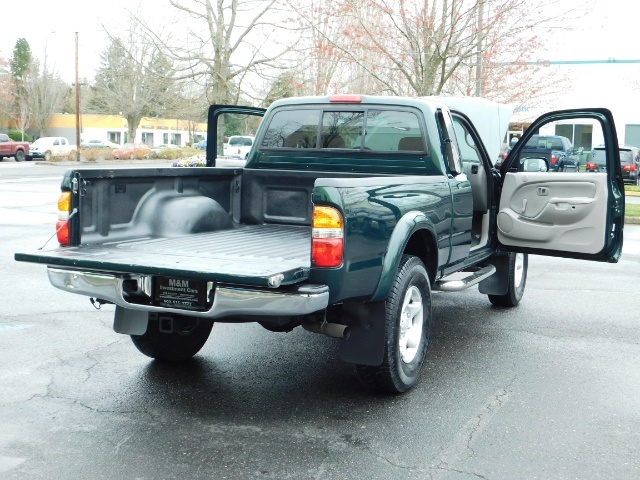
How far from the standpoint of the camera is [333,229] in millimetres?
4285

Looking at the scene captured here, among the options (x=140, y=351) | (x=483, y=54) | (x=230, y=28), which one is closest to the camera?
(x=140, y=351)

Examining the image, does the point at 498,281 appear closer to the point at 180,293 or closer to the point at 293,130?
the point at 293,130

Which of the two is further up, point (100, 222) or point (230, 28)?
point (230, 28)

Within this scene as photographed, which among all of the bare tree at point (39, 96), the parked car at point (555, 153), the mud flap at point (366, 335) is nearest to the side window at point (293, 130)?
the mud flap at point (366, 335)

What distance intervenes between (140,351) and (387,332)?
2030 mm

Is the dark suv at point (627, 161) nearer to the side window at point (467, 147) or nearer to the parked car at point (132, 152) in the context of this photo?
the side window at point (467, 147)

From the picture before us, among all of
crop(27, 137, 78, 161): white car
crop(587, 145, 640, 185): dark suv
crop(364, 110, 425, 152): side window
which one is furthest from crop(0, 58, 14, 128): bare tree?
crop(364, 110, 425, 152): side window

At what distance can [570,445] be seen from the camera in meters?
4.31

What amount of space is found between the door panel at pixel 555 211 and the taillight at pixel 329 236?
3.04 m

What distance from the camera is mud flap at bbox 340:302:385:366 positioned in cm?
473

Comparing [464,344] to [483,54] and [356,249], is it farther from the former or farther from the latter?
[483,54]

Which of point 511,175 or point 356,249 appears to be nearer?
point 356,249

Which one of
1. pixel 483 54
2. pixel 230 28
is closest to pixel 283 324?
pixel 483 54

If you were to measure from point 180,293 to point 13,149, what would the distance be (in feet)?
154
